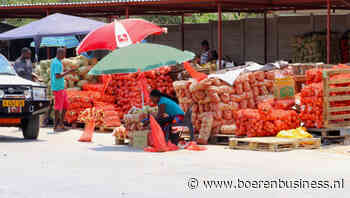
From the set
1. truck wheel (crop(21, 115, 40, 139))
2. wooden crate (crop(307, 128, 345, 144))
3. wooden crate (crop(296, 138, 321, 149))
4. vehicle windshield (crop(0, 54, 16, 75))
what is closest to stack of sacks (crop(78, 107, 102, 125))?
truck wheel (crop(21, 115, 40, 139))

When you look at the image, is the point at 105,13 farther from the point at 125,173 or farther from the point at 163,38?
the point at 125,173

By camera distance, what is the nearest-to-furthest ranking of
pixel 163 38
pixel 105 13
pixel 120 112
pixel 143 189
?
pixel 143 189 → pixel 120 112 → pixel 105 13 → pixel 163 38

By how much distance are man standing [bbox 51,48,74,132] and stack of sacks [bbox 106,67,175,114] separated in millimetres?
1762

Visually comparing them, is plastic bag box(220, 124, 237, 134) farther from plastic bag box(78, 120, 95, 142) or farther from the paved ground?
plastic bag box(78, 120, 95, 142)

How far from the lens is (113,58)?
14906mm

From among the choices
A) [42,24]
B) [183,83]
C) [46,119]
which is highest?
[42,24]

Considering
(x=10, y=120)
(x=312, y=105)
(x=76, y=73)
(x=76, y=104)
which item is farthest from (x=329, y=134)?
(x=76, y=73)

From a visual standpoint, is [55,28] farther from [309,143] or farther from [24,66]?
[309,143]

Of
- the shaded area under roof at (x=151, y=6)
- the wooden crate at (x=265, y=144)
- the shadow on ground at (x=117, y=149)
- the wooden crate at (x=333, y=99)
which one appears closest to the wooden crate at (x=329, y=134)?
the wooden crate at (x=333, y=99)

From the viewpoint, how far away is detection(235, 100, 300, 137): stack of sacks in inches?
589

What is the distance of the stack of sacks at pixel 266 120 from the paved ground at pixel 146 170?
33.9 inches

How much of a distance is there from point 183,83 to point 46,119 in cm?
623

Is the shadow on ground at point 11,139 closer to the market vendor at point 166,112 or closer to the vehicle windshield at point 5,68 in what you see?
the vehicle windshield at point 5,68

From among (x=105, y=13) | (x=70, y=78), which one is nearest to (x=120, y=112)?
(x=70, y=78)
